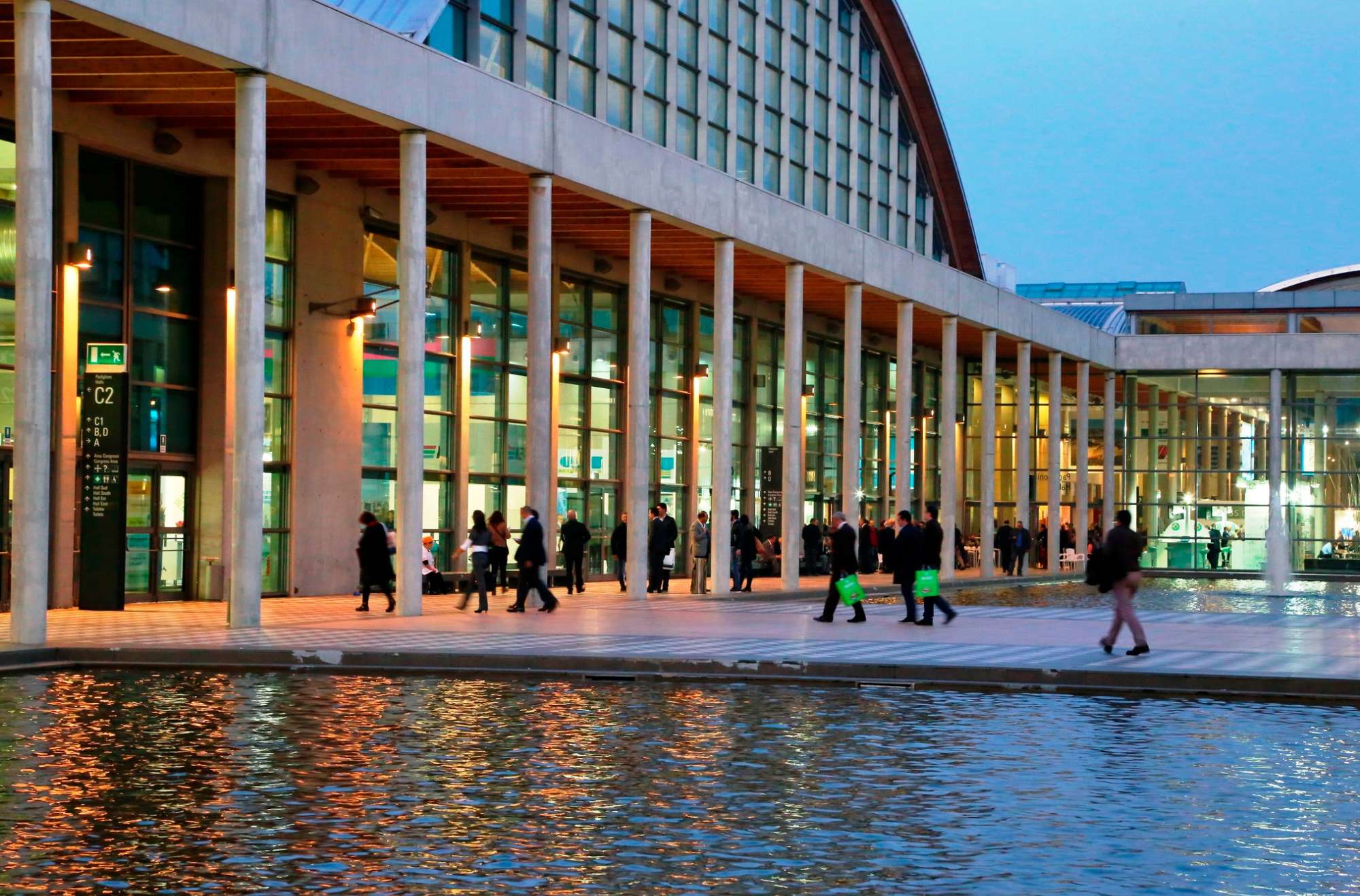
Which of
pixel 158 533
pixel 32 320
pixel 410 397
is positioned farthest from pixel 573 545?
pixel 32 320

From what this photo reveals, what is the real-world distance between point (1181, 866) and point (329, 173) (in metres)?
26.4

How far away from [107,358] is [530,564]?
7.04 metres

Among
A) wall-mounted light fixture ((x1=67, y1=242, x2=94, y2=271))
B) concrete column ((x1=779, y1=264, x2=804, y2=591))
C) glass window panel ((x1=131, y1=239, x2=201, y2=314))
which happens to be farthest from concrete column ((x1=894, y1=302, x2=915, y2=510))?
wall-mounted light fixture ((x1=67, y1=242, x2=94, y2=271))

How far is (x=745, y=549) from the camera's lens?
37219 mm

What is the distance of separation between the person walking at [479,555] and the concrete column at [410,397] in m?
1.54

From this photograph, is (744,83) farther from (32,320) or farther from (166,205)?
(32,320)

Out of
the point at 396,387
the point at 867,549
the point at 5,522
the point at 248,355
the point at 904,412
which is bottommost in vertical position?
the point at 867,549

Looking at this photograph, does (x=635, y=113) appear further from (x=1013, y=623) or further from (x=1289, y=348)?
(x=1289, y=348)

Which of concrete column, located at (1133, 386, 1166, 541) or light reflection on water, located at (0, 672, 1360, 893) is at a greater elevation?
concrete column, located at (1133, 386, 1166, 541)

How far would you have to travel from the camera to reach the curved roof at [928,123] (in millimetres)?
61312

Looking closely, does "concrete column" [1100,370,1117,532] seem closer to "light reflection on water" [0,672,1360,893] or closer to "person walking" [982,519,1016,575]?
"person walking" [982,519,1016,575]

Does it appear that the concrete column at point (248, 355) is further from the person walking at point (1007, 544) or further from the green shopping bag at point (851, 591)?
the person walking at point (1007, 544)

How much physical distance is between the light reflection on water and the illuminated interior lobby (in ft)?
26.4

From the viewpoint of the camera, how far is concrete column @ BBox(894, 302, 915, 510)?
4444cm
